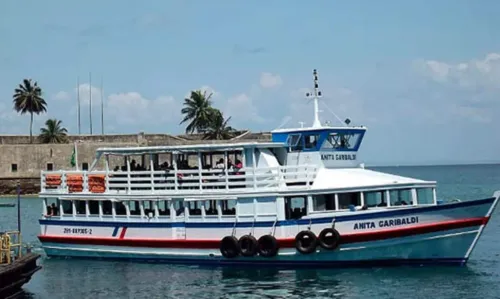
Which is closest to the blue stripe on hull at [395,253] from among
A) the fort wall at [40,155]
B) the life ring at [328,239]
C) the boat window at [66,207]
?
the life ring at [328,239]

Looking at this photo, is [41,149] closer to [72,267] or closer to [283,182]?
[72,267]

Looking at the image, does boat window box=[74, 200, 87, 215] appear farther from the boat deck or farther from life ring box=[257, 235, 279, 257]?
life ring box=[257, 235, 279, 257]

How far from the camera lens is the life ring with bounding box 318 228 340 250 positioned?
2470cm

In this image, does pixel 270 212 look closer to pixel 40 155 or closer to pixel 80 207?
pixel 80 207

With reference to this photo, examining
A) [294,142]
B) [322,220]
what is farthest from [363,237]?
[294,142]

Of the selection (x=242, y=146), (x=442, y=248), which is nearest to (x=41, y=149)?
(x=242, y=146)

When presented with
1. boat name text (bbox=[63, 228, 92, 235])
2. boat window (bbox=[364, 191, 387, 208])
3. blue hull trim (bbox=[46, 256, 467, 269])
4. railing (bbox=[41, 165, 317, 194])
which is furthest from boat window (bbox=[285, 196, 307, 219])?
boat name text (bbox=[63, 228, 92, 235])

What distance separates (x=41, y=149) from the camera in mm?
67062

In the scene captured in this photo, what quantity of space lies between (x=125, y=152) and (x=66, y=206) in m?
3.56

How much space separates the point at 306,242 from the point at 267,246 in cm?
127

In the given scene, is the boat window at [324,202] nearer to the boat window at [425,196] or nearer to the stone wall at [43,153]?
the boat window at [425,196]

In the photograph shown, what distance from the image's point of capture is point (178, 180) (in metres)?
27.5

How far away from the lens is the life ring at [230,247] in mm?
25719

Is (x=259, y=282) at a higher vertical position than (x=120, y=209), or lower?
lower
